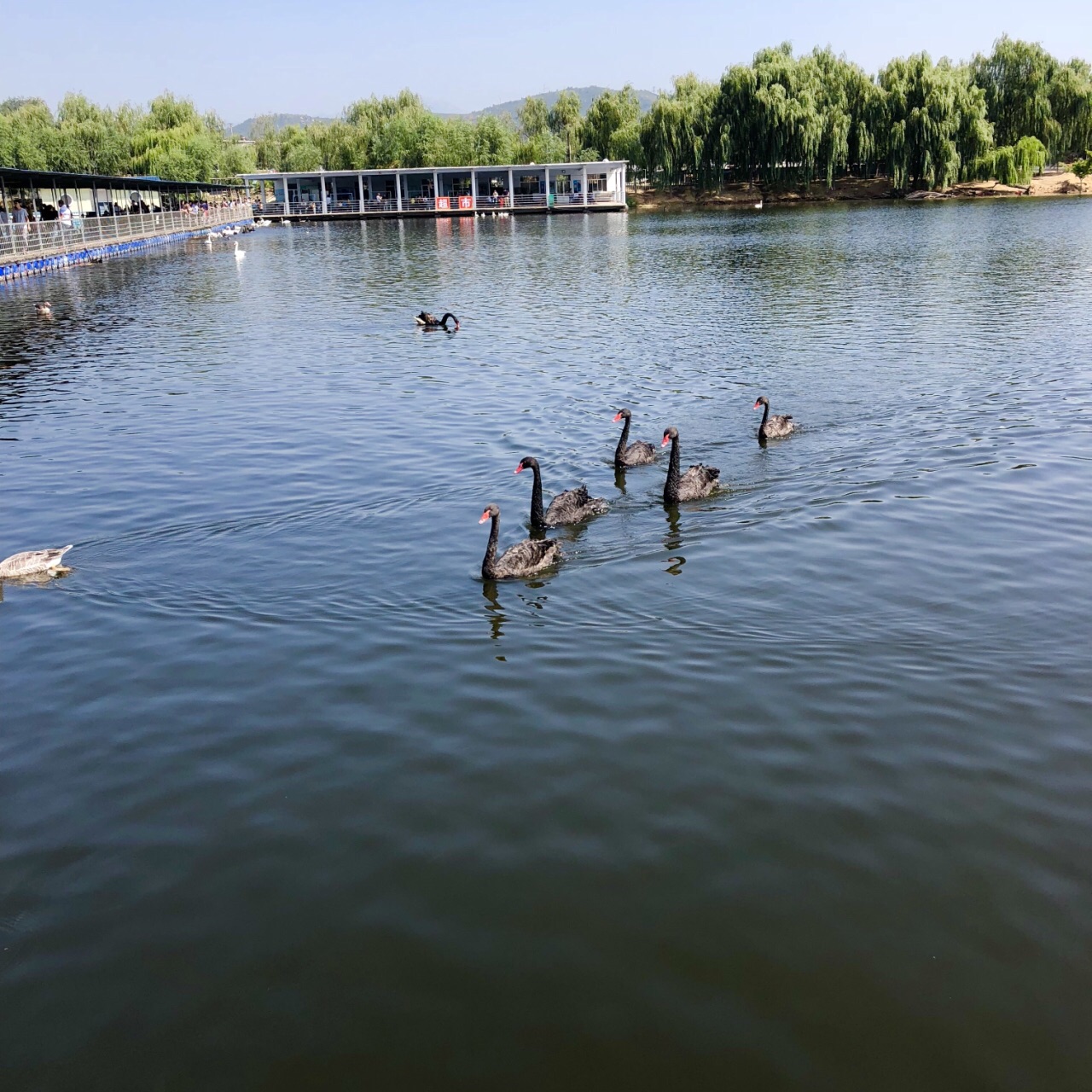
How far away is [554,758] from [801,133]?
91.5m

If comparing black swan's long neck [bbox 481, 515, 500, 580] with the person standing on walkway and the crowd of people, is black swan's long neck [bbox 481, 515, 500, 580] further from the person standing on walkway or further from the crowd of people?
the person standing on walkway

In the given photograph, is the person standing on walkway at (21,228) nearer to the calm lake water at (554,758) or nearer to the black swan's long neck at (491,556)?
the calm lake water at (554,758)

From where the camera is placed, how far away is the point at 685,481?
44.9 ft

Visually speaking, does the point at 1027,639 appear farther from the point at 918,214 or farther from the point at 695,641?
the point at 918,214

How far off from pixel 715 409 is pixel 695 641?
1013 centimetres

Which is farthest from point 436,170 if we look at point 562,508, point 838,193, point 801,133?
point 562,508

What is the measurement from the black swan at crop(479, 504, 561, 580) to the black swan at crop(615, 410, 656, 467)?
4321 mm

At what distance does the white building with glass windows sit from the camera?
95.3 m

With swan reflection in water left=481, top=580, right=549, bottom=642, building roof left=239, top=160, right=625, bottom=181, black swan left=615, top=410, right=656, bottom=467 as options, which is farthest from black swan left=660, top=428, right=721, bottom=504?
building roof left=239, top=160, right=625, bottom=181

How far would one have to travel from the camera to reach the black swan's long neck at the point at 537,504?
41.1ft

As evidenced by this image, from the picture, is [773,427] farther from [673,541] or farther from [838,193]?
[838,193]

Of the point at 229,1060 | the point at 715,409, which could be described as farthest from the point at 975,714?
the point at 715,409

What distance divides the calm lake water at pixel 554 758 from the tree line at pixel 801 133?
7801cm

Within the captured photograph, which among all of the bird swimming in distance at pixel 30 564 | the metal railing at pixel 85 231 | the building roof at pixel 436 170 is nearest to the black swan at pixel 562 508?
the bird swimming in distance at pixel 30 564
